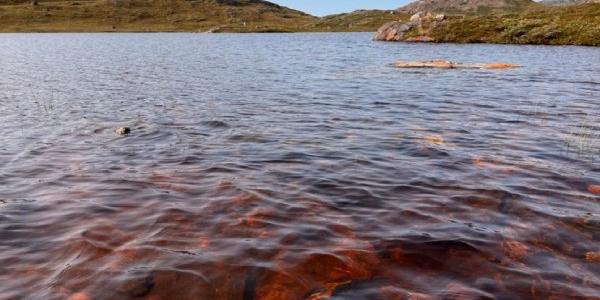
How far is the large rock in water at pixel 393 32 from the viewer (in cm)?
9125

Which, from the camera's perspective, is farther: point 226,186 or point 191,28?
point 191,28

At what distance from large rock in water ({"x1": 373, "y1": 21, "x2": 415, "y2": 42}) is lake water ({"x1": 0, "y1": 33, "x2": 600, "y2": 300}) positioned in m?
72.4

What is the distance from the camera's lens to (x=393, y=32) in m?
92.4

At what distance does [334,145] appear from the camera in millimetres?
14758

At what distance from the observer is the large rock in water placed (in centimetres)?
9125

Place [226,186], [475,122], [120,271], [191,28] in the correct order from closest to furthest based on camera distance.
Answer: [120,271]
[226,186]
[475,122]
[191,28]

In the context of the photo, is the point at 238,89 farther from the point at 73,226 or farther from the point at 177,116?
the point at 73,226

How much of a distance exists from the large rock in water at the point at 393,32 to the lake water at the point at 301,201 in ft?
237

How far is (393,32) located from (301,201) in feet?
289

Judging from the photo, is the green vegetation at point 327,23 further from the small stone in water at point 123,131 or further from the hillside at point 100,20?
the small stone in water at point 123,131

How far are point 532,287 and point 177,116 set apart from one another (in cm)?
1634

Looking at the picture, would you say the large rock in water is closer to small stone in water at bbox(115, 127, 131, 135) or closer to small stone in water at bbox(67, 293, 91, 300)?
small stone in water at bbox(115, 127, 131, 135)

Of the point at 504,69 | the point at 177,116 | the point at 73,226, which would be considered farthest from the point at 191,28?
the point at 73,226

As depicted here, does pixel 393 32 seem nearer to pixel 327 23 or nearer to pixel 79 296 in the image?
pixel 79 296
